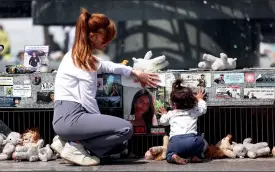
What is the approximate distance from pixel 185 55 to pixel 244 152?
11422 millimetres

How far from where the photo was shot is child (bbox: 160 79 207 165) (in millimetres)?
5457

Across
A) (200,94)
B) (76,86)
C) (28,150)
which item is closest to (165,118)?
(200,94)

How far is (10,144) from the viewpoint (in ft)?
19.5

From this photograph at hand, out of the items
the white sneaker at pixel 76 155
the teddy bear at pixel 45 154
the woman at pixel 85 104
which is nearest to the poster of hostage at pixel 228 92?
the woman at pixel 85 104

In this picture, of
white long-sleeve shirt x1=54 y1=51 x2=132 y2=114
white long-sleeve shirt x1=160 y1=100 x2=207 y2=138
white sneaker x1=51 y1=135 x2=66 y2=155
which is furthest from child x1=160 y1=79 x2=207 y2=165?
white sneaker x1=51 y1=135 x2=66 y2=155

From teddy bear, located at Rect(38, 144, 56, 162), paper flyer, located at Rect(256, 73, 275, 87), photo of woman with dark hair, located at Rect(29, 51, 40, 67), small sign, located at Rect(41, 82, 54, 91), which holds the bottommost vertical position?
teddy bear, located at Rect(38, 144, 56, 162)

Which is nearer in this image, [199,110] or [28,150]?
[199,110]

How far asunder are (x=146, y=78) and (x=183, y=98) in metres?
0.42

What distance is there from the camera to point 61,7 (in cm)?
1856

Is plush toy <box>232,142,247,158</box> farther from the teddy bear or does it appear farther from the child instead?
the teddy bear

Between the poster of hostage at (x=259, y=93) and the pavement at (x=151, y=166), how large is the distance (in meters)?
→ 0.59

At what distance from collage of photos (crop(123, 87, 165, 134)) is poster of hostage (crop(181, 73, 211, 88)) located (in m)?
0.31

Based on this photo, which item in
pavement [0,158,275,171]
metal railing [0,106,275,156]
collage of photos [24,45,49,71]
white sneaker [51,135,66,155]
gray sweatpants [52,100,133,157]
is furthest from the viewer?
collage of photos [24,45,49,71]

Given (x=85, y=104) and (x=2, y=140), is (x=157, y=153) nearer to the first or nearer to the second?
(x=85, y=104)
